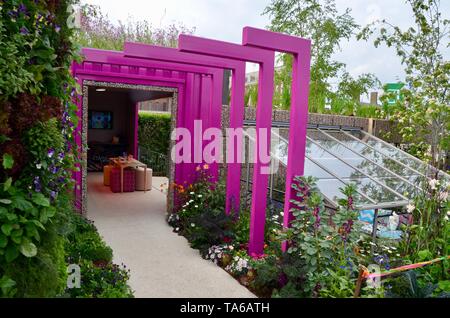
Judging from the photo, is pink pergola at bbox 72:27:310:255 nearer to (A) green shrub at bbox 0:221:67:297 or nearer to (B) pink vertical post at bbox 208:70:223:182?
(B) pink vertical post at bbox 208:70:223:182

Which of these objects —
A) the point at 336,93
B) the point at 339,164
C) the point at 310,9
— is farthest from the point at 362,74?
the point at 339,164

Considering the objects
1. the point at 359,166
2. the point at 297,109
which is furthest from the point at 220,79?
the point at 359,166

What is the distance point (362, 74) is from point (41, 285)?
10740mm

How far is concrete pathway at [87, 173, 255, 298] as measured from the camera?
388 cm

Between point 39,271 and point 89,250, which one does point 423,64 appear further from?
point 39,271

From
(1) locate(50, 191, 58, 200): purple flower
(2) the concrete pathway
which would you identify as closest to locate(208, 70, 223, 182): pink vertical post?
(2) the concrete pathway

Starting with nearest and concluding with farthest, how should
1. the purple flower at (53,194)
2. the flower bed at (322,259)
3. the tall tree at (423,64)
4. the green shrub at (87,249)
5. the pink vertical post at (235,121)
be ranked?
1. the purple flower at (53,194)
2. the flower bed at (322,259)
3. the green shrub at (87,249)
4. the pink vertical post at (235,121)
5. the tall tree at (423,64)

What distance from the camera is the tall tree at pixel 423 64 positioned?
21.3ft

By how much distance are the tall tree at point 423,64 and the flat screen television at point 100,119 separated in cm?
896

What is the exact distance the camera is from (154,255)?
190 inches

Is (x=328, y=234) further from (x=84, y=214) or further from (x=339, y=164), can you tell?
(x=84, y=214)

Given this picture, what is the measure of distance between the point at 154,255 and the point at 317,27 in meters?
8.12

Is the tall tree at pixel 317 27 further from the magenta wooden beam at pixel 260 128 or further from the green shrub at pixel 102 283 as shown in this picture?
the green shrub at pixel 102 283

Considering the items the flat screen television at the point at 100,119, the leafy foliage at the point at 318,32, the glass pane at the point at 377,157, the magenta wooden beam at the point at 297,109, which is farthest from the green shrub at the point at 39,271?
the flat screen television at the point at 100,119
